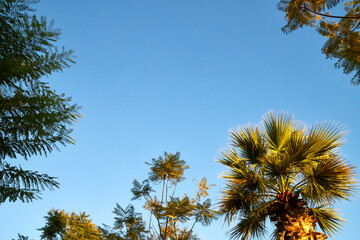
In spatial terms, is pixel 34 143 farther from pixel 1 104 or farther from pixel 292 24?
pixel 292 24

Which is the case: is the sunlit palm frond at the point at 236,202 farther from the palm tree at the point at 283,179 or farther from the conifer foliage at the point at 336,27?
→ the conifer foliage at the point at 336,27

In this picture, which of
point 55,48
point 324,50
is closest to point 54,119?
point 55,48

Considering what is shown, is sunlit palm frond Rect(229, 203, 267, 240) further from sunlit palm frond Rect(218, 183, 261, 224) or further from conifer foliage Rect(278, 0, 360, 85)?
conifer foliage Rect(278, 0, 360, 85)

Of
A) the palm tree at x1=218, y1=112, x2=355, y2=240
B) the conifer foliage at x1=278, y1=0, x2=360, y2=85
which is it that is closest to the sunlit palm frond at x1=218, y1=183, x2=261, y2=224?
the palm tree at x1=218, y1=112, x2=355, y2=240

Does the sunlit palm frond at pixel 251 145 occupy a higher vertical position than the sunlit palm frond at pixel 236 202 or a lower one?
higher

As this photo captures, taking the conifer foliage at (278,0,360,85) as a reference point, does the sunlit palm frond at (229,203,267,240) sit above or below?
below

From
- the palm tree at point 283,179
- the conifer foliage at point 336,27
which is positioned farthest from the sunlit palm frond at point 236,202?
the conifer foliage at point 336,27

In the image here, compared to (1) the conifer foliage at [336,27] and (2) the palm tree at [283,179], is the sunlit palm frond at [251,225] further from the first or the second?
(1) the conifer foliage at [336,27]

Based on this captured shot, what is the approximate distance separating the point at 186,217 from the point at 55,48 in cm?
884

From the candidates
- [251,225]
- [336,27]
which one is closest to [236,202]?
[251,225]

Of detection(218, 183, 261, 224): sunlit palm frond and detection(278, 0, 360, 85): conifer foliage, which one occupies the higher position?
detection(278, 0, 360, 85): conifer foliage

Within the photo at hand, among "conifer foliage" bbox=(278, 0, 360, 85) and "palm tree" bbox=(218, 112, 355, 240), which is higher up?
"conifer foliage" bbox=(278, 0, 360, 85)

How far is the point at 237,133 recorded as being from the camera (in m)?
8.20

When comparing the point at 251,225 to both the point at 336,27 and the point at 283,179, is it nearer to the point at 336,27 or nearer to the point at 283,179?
the point at 283,179
